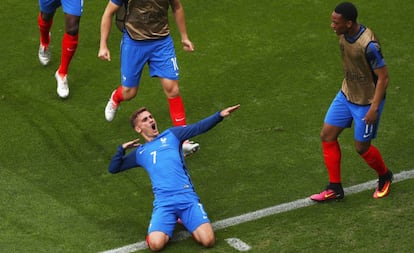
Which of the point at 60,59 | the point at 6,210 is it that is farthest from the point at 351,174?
the point at 60,59

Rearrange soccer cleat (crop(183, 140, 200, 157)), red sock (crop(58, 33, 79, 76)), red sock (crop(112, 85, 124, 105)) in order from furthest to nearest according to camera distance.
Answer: red sock (crop(58, 33, 79, 76)) → red sock (crop(112, 85, 124, 105)) → soccer cleat (crop(183, 140, 200, 157))

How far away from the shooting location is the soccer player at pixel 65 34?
1183 cm

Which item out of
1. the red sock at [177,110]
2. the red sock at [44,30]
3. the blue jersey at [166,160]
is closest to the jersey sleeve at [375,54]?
the blue jersey at [166,160]

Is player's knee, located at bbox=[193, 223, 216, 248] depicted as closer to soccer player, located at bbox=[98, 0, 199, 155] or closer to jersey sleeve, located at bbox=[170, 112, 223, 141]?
jersey sleeve, located at bbox=[170, 112, 223, 141]

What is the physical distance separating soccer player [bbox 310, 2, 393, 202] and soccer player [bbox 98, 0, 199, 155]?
177 cm

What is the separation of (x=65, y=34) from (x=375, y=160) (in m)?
4.37

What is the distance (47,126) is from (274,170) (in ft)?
9.37

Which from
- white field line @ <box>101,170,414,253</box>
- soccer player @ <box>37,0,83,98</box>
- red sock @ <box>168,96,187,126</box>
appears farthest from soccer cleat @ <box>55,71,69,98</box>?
white field line @ <box>101,170,414,253</box>

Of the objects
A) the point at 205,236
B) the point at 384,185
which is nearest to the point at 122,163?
the point at 205,236

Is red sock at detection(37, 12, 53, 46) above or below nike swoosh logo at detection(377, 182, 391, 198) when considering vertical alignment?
above

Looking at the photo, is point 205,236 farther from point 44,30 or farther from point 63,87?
point 44,30

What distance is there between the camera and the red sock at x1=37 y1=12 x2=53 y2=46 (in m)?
12.6

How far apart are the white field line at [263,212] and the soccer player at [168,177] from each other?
185 millimetres

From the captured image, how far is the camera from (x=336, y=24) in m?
8.97
